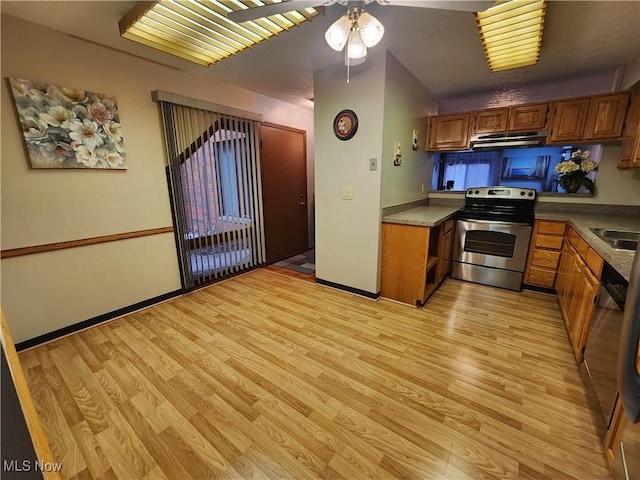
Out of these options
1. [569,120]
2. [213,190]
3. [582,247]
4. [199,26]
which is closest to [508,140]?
[569,120]

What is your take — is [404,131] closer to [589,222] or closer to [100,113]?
[589,222]

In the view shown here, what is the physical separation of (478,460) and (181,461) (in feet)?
4.66

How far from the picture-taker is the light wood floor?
49.8 inches

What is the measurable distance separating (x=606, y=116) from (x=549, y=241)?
4.32ft

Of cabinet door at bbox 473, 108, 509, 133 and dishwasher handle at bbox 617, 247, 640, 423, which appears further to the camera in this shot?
cabinet door at bbox 473, 108, 509, 133

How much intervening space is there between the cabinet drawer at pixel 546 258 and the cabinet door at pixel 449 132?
152 centimetres

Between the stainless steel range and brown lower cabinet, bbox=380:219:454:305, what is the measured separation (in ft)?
1.22

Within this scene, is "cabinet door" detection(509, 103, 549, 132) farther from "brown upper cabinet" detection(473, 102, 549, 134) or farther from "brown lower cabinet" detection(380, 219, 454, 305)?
"brown lower cabinet" detection(380, 219, 454, 305)

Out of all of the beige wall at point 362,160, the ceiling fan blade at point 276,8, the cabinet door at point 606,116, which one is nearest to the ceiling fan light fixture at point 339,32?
the ceiling fan blade at point 276,8

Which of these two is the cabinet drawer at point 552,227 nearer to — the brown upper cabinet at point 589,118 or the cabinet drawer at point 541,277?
the cabinet drawer at point 541,277

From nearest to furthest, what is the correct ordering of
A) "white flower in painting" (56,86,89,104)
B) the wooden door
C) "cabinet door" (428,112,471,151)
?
"white flower in painting" (56,86,89,104)
"cabinet door" (428,112,471,151)
the wooden door

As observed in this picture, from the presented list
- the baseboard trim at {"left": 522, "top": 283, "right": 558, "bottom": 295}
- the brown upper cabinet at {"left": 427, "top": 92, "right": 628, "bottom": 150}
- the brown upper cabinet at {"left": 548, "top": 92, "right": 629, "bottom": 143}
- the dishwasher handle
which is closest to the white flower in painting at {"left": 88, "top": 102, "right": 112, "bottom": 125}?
the dishwasher handle

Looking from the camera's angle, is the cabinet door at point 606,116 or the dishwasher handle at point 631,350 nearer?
the dishwasher handle at point 631,350

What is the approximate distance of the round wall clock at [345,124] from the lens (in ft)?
8.62
